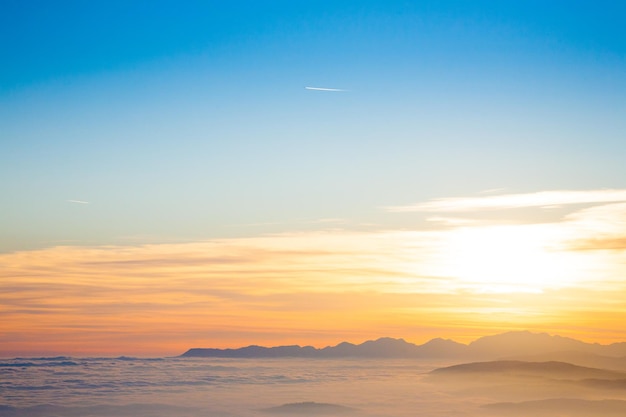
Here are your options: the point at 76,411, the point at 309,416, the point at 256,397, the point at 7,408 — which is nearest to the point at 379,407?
the point at 309,416

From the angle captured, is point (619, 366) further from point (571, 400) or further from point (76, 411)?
point (76, 411)

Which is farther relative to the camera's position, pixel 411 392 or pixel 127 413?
pixel 411 392

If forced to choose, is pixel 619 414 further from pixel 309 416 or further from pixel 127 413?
pixel 127 413

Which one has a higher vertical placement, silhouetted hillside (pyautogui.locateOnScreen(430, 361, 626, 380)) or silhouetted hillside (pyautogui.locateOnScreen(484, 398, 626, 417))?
silhouetted hillside (pyautogui.locateOnScreen(430, 361, 626, 380))

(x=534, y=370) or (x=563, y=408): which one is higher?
→ (x=534, y=370)

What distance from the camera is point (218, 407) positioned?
76.2 m

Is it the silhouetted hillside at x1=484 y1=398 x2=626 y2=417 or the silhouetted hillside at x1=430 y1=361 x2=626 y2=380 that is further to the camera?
the silhouetted hillside at x1=430 y1=361 x2=626 y2=380

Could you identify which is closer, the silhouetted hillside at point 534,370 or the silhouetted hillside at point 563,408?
the silhouetted hillside at point 563,408

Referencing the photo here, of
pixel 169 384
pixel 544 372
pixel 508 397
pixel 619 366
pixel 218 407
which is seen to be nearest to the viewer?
pixel 218 407

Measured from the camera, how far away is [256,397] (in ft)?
287

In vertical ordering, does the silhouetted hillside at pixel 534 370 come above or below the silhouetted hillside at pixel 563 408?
above

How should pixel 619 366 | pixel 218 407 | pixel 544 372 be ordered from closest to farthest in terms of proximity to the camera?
pixel 218 407, pixel 544 372, pixel 619 366

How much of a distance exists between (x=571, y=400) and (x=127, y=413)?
56.6 metres

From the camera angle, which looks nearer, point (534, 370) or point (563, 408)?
point (563, 408)
